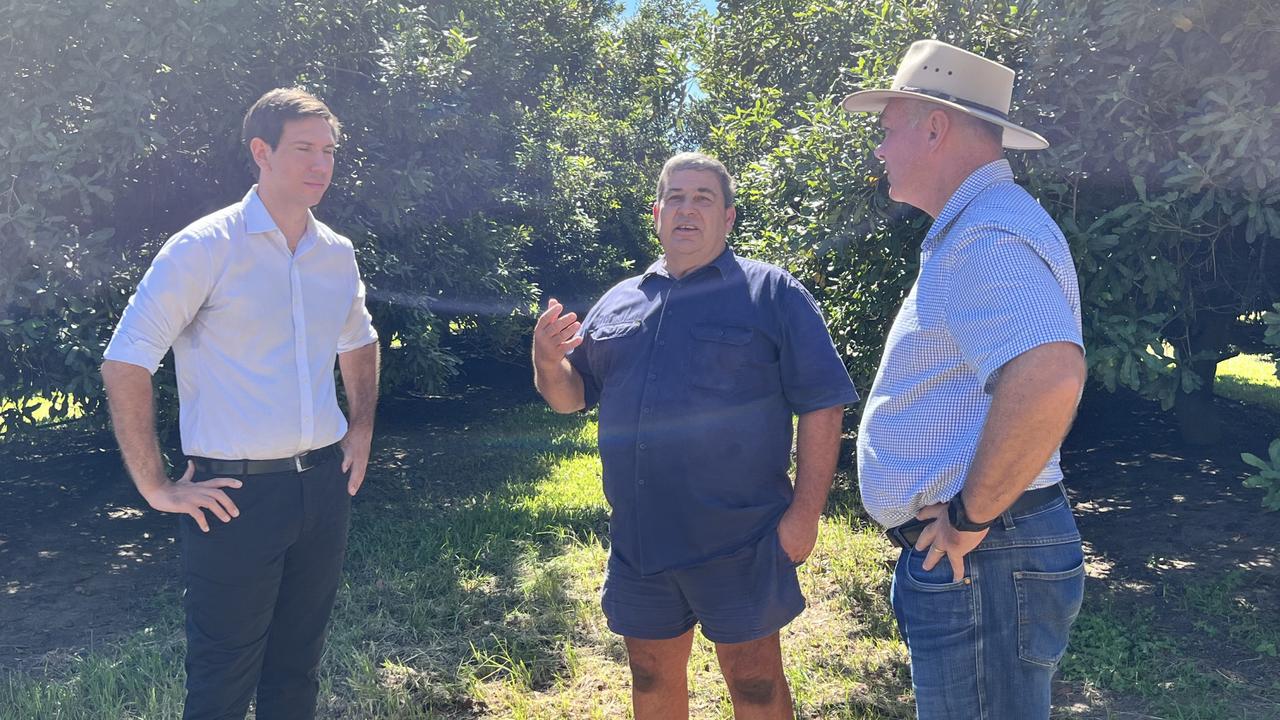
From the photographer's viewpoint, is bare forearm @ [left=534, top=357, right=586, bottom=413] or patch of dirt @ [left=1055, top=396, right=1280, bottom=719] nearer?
bare forearm @ [left=534, top=357, right=586, bottom=413]

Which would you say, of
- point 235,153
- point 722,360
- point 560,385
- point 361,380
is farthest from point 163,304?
point 235,153

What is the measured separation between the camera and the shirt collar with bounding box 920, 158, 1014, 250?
6.62 feet

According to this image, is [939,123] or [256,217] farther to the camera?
[256,217]

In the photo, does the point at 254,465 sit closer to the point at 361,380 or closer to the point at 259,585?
the point at 259,585

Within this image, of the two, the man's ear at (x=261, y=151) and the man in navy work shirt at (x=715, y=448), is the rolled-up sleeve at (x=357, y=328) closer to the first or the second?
the man's ear at (x=261, y=151)

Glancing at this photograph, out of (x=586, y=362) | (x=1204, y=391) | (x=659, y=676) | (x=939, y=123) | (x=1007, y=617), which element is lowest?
(x=659, y=676)

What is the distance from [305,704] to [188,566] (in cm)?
64

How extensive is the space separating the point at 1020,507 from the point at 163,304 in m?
2.22

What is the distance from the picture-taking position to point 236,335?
265cm

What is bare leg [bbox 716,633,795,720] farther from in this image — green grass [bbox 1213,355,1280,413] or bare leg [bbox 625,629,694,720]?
green grass [bbox 1213,355,1280,413]

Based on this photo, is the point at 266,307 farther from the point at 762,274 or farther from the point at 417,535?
the point at 417,535

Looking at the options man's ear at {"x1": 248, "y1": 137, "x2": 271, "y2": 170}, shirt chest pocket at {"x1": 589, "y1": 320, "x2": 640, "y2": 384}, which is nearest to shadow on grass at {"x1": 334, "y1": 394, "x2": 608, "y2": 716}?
shirt chest pocket at {"x1": 589, "y1": 320, "x2": 640, "y2": 384}

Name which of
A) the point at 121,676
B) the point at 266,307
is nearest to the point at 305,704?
the point at 266,307

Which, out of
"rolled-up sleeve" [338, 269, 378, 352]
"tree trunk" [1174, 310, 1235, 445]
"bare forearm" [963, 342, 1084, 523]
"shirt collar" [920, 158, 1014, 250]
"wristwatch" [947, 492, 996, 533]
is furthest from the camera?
"tree trunk" [1174, 310, 1235, 445]
